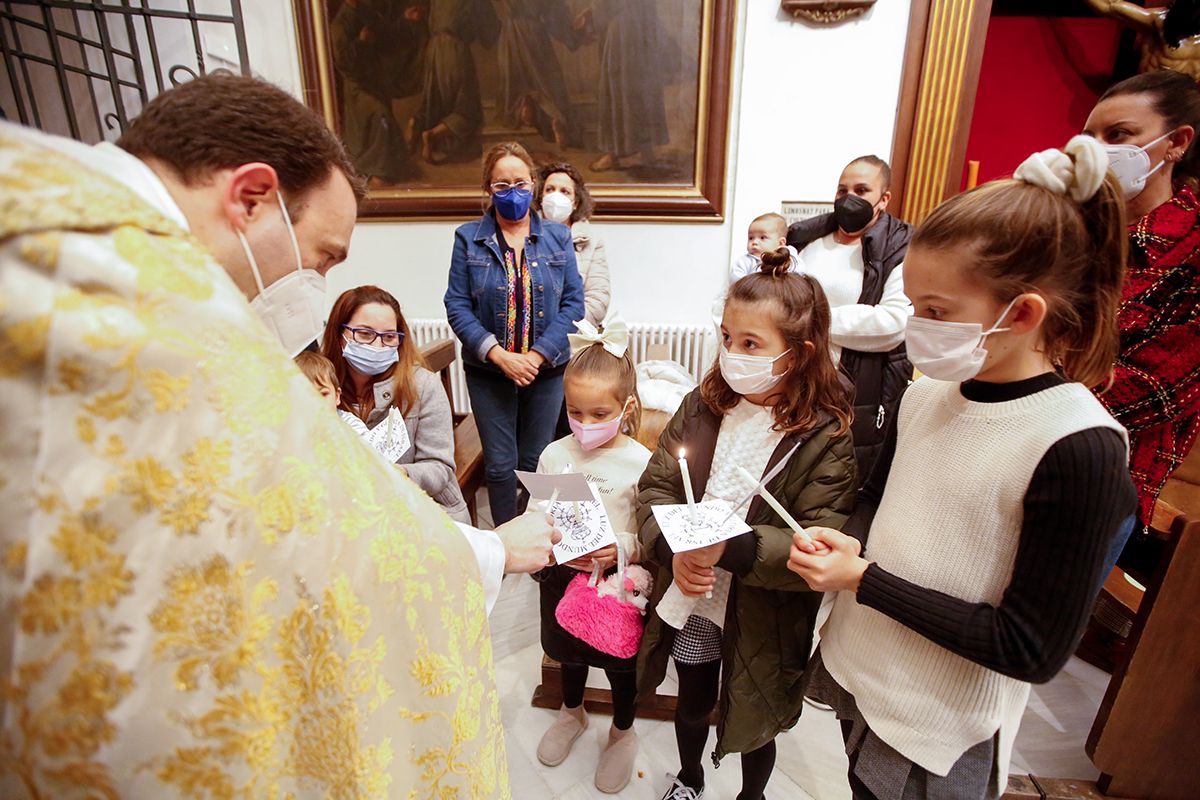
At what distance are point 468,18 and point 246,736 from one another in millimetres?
4118

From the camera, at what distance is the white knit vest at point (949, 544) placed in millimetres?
848

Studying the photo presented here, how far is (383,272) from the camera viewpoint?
423cm

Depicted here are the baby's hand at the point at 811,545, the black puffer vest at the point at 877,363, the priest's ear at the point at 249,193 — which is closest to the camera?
the priest's ear at the point at 249,193

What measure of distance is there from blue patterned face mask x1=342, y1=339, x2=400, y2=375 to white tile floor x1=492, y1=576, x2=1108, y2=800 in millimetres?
1239

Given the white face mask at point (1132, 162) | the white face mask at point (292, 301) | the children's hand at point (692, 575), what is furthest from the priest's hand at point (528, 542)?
the white face mask at point (1132, 162)

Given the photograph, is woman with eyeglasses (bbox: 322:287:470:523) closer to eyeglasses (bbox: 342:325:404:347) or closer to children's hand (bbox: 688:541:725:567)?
eyeglasses (bbox: 342:325:404:347)

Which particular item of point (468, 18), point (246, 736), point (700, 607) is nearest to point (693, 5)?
point (468, 18)

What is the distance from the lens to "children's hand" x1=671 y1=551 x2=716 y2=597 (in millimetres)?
1221

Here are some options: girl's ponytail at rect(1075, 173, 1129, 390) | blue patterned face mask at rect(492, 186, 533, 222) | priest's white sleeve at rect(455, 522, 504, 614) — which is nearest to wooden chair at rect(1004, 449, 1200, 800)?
girl's ponytail at rect(1075, 173, 1129, 390)

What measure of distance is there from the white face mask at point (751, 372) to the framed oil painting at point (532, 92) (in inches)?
104

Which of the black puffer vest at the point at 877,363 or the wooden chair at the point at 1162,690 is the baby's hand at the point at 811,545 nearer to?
the wooden chair at the point at 1162,690

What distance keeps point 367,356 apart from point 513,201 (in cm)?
99

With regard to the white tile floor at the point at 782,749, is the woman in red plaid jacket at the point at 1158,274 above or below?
above

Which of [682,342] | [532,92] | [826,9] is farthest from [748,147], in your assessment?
[532,92]
